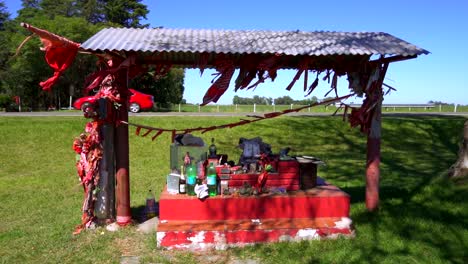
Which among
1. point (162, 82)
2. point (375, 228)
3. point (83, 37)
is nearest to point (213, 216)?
point (375, 228)

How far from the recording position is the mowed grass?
16.0 feet

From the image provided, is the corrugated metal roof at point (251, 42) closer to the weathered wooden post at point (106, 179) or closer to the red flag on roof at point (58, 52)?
the red flag on roof at point (58, 52)

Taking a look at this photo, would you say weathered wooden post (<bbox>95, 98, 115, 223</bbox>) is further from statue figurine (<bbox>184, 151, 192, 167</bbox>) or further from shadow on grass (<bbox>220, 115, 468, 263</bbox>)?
shadow on grass (<bbox>220, 115, 468, 263</bbox>)

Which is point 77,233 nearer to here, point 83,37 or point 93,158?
point 93,158

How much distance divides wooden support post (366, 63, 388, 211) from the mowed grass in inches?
9.6

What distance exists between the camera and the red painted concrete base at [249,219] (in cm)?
507

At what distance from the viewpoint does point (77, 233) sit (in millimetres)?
5613

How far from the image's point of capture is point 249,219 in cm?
540

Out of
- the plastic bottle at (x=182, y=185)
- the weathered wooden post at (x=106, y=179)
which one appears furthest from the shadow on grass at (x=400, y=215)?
the weathered wooden post at (x=106, y=179)

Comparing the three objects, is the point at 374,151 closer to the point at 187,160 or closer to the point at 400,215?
the point at 400,215

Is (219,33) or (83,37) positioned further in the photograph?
(83,37)

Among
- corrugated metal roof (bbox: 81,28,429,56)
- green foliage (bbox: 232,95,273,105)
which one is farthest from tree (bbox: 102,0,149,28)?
corrugated metal roof (bbox: 81,28,429,56)

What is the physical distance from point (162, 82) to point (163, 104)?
94.1 inches

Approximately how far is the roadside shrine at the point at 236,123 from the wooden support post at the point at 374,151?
15 mm
